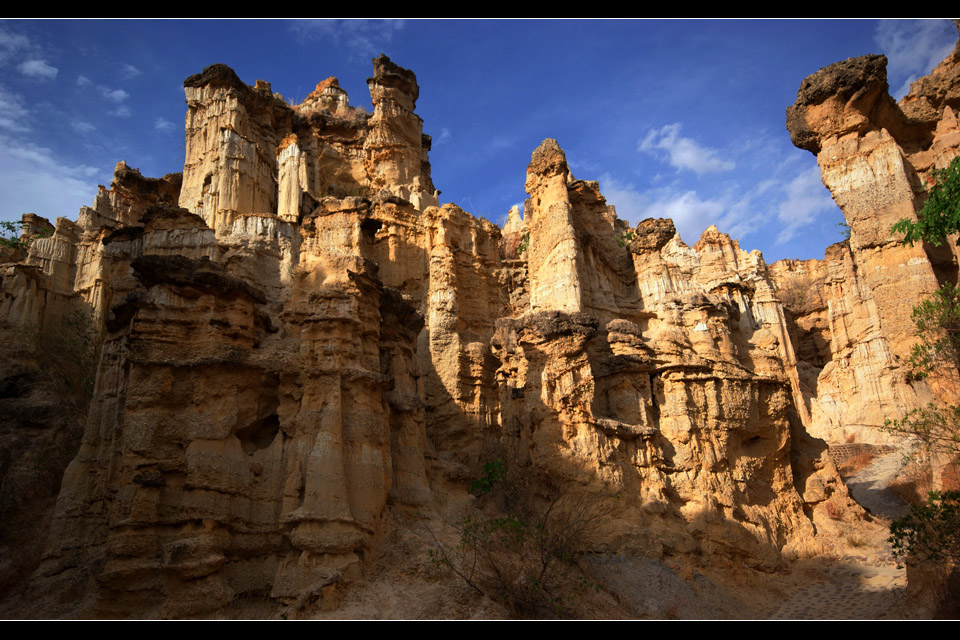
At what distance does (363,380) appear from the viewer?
45.4 ft

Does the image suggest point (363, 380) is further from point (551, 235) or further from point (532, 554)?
point (551, 235)

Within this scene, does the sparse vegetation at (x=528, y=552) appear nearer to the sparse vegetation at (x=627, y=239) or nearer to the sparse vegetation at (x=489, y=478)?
the sparse vegetation at (x=489, y=478)

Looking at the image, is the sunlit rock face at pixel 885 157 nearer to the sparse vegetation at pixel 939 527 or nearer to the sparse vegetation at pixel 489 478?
the sparse vegetation at pixel 939 527

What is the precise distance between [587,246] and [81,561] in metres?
18.6

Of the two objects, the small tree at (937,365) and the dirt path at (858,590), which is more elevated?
the small tree at (937,365)

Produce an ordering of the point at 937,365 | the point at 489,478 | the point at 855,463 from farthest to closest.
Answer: the point at 855,463
the point at 489,478
the point at 937,365

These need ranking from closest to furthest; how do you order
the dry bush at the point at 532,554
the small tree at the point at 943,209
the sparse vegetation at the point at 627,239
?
the small tree at the point at 943,209, the dry bush at the point at 532,554, the sparse vegetation at the point at 627,239

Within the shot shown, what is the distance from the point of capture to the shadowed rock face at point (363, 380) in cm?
1248

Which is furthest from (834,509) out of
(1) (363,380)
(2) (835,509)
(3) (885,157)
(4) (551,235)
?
(1) (363,380)

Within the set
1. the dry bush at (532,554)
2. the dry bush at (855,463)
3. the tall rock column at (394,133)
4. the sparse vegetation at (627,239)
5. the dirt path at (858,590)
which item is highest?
the tall rock column at (394,133)

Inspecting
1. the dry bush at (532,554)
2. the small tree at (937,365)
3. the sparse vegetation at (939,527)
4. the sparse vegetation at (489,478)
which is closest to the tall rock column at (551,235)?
the sparse vegetation at (489,478)

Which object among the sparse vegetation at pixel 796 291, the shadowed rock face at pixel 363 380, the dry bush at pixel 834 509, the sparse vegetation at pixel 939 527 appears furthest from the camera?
the sparse vegetation at pixel 796 291

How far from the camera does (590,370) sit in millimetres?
17281

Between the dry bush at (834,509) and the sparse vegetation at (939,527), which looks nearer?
the sparse vegetation at (939,527)
